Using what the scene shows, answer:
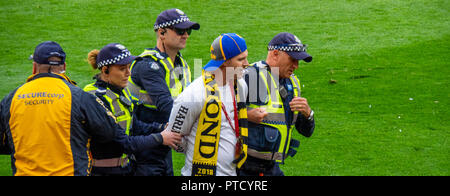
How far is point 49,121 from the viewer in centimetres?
353

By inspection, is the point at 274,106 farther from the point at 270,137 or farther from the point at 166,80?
the point at 166,80

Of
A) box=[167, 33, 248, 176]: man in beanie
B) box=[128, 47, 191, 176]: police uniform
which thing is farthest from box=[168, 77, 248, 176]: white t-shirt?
box=[128, 47, 191, 176]: police uniform

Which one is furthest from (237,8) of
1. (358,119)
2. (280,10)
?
(358,119)

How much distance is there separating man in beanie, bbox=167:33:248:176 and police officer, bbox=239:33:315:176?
335 mm

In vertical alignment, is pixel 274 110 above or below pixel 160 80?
below

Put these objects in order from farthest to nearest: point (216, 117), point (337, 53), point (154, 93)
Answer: point (337, 53)
point (154, 93)
point (216, 117)

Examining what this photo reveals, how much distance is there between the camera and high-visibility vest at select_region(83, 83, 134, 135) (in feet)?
13.9

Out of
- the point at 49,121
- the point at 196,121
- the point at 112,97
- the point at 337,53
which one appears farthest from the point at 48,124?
the point at 337,53

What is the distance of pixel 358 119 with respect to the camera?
→ 8945 millimetres

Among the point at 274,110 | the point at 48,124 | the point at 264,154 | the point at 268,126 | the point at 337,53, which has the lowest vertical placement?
the point at 337,53

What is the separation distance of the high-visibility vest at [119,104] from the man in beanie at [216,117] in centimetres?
52

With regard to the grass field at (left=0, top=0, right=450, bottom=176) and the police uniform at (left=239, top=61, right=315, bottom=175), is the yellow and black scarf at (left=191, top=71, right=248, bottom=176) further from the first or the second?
the grass field at (left=0, top=0, right=450, bottom=176)

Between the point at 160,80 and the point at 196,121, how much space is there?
970 millimetres
